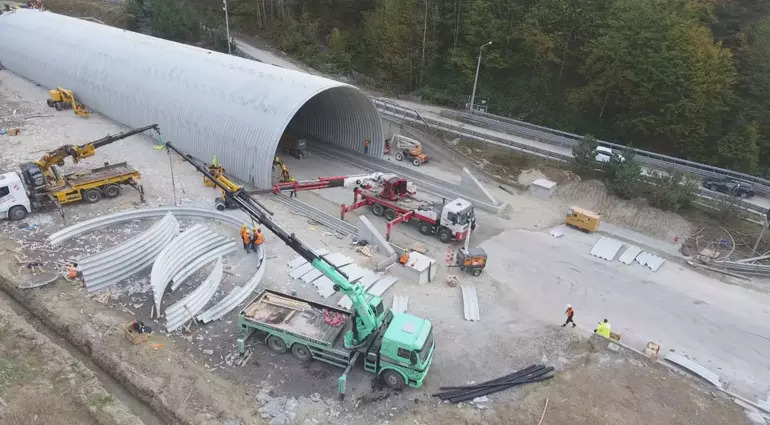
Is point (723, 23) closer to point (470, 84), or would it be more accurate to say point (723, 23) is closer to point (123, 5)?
point (470, 84)

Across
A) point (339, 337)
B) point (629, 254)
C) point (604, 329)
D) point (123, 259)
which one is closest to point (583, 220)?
point (629, 254)

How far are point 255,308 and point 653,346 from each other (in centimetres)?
1241

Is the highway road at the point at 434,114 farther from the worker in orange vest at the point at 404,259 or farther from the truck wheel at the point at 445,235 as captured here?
the worker in orange vest at the point at 404,259

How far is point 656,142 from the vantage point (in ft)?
109

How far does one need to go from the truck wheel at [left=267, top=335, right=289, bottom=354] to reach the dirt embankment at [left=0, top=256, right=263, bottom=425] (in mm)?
1644

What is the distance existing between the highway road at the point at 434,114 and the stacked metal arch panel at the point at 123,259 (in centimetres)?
2087

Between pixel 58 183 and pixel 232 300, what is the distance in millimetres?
11490

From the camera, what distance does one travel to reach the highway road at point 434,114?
1188 inches

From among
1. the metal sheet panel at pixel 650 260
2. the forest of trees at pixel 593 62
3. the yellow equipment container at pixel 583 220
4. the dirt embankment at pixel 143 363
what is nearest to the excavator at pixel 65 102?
the forest of trees at pixel 593 62

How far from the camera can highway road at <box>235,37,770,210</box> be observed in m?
30.2

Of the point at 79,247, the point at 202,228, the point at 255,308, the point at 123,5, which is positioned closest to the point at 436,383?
the point at 255,308

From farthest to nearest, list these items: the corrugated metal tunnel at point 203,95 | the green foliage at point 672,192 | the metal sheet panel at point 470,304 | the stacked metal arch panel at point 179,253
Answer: the green foliage at point 672,192 → the corrugated metal tunnel at point 203,95 → the metal sheet panel at point 470,304 → the stacked metal arch panel at point 179,253

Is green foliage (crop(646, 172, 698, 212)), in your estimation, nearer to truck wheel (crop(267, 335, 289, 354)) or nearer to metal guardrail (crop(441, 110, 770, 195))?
metal guardrail (crop(441, 110, 770, 195))

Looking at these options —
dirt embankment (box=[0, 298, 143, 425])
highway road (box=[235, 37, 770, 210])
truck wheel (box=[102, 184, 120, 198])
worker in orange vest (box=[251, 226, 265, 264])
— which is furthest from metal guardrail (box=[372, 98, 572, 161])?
dirt embankment (box=[0, 298, 143, 425])
